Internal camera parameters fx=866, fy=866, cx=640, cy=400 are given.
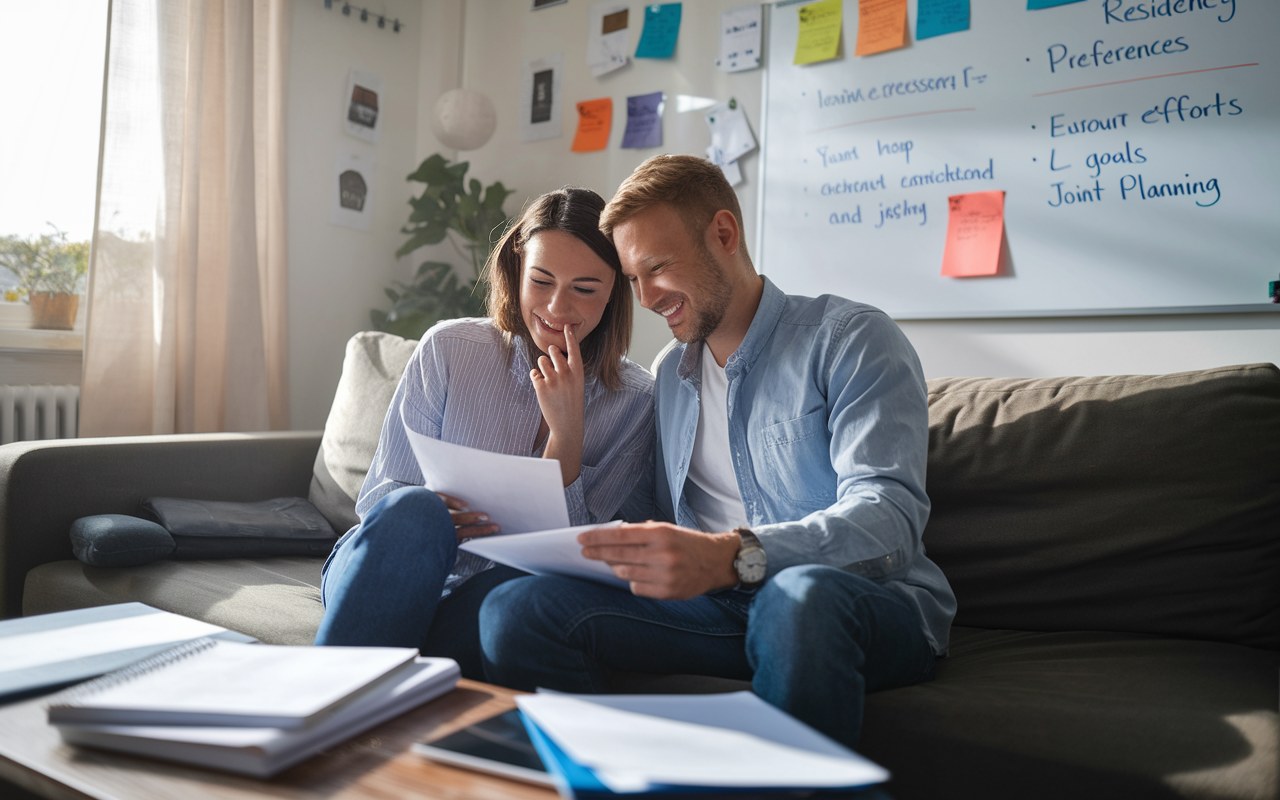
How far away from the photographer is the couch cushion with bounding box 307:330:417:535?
1.85 meters

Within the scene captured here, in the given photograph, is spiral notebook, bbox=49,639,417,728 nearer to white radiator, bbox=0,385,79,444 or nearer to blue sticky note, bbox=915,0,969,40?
white radiator, bbox=0,385,79,444

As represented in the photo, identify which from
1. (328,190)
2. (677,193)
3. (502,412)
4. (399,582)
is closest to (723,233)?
(677,193)

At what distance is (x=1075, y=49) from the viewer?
1.87 m

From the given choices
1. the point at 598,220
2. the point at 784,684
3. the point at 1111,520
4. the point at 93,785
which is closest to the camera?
the point at 93,785

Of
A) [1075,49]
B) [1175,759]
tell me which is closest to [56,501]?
[1175,759]

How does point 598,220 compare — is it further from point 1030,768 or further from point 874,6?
point 874,6

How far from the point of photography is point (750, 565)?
2.92 feet

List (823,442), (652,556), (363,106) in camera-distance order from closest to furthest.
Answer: (652,556) < (823,442) < (363,106)

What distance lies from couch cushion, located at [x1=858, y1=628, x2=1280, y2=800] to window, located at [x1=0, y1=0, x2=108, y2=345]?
7.35 ft

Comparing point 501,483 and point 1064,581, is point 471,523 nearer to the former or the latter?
point 501,483

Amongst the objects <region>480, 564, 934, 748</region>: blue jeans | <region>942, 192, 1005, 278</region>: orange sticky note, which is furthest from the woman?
<region>942, 192, 1005, 278</region>: orange sticky note

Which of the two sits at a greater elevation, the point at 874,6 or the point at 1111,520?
the point at 874,6

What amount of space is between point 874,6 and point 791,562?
1.73 m

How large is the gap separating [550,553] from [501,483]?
4.7 inches
